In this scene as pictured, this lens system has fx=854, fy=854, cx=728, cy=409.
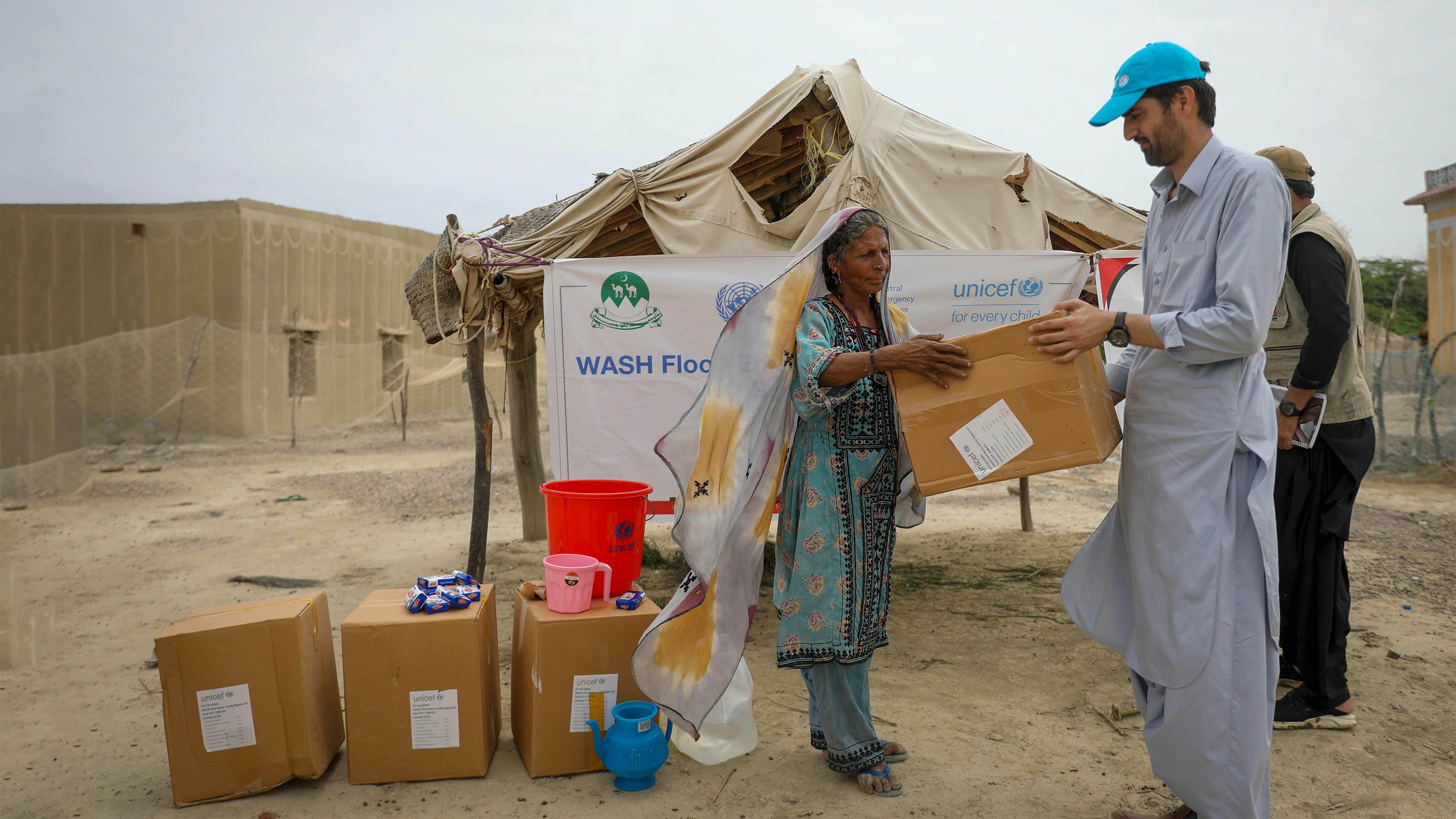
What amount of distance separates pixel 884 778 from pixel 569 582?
1142 millimetres

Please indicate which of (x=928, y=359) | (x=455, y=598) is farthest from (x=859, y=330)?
(x=455, y=598)

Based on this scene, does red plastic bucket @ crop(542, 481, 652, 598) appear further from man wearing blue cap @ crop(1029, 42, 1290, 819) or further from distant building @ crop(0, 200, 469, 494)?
distant building @ crop(0, 200, 469, 494)

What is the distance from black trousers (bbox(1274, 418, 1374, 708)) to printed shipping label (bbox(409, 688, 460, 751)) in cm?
289

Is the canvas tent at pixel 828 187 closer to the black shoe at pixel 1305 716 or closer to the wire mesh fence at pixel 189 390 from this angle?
the black shoe at pixel 1305 716

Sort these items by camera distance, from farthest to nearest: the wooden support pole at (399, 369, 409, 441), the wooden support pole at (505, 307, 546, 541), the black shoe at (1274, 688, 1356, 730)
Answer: the wooden support pole at (399, 369, 409, 441) < the wooden support pole at (505, 307, 546, 541) < the black shoe at (1274, 688, 1356, 730)

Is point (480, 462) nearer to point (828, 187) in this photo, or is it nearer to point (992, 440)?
point (828, 187)

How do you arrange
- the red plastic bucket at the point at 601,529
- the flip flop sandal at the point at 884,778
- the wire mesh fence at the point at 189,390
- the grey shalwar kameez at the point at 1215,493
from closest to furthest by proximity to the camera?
the grey shalwar kameez at the point at 1215,493 < the flip flop sandal at the point at 884,778 < the red plastic bucket at the point at 601,529 < the wire mesh fence at the point at 189,390

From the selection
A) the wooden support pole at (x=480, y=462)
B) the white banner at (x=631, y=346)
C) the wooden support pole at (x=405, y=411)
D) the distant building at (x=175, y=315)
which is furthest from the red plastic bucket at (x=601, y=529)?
the wooden support pole at (x=405, y=411)

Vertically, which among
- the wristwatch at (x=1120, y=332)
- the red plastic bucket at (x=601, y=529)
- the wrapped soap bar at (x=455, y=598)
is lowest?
the wrapped soap bar at (x=455, y=598)

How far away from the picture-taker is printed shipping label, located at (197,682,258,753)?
2539 mm

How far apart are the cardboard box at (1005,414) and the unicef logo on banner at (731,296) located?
2.15 m

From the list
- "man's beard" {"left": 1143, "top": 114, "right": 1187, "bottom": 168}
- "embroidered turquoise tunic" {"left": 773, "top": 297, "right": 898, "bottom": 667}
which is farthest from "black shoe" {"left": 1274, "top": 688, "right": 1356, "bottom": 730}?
"man's beard" {"left": 1143, "top": 114, "right": 1187, "bottom": 168}

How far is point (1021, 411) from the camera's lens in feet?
7.06

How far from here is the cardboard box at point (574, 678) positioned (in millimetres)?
2678
